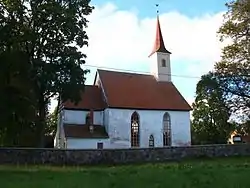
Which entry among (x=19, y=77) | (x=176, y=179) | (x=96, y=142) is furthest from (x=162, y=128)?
(x=176, y=179)

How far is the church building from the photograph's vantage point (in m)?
52.1

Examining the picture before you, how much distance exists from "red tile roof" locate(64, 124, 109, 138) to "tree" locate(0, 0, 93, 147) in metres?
14.1

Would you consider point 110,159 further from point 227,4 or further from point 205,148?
point 227,4

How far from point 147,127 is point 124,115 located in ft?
12.0

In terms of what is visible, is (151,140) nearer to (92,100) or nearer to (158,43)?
(92,100)

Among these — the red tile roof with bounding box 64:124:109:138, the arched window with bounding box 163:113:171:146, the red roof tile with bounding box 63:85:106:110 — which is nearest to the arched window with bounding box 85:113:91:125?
the red tile roof with bounding box 64:124:109:138

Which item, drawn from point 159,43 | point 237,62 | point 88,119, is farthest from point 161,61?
point 237,62

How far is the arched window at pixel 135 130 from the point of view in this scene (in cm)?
5488

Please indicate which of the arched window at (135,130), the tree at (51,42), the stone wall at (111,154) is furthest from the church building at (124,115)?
the stone wall at (111,154)

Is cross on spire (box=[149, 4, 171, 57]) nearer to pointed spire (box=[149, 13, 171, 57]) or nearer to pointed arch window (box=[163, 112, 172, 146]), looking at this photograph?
pointed spire (box=[149, 13, 171, 57])

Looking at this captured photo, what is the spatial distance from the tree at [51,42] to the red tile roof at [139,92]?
727 inches

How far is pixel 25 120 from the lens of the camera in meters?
30.3

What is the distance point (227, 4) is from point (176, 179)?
2334 cm

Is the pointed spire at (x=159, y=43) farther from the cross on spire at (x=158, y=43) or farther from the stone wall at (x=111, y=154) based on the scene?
the stone wall at (x=111, y=154)
